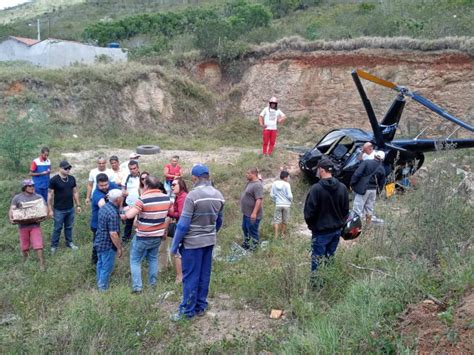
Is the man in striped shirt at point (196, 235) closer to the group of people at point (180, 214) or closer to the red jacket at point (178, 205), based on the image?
the group of people at point (180, 214)

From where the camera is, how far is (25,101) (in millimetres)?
17297

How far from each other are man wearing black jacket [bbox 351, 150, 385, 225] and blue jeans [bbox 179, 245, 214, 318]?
3.59 meters

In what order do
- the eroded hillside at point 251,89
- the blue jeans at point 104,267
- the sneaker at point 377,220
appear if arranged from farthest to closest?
the eroded hillside at point 251,89
the sneaker at point 377,220
the blue jeans at point 104,267

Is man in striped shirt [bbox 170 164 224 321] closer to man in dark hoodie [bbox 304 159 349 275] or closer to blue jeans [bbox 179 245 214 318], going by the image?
blue jeans [bbox 179 245 214 318]

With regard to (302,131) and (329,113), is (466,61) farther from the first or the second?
(302,131)

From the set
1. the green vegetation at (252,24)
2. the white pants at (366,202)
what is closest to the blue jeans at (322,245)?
the white pants at (366,202)

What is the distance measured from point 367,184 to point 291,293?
3.39 m

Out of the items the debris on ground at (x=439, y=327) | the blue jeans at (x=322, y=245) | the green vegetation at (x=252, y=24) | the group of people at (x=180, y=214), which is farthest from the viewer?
the green vegetation at (x=252, y=24)

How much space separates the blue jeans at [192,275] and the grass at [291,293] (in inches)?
9.9

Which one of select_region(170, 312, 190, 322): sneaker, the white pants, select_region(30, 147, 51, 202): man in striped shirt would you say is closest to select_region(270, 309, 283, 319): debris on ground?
select_region(170, 312, 190, 322): sneaker

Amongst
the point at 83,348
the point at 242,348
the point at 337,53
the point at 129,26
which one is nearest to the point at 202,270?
A: the point at 242,348

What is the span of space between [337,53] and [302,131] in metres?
3.47

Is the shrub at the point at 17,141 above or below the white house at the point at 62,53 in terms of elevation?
below

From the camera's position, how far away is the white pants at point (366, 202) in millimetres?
8258
